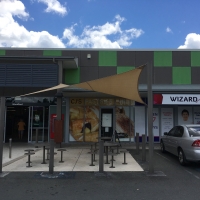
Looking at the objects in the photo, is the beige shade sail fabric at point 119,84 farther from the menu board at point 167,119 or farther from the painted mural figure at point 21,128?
the painted mural figure at point 21,128

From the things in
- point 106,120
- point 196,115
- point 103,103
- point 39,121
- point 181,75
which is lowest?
point 39,121

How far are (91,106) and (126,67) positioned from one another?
→ 358 centimetres

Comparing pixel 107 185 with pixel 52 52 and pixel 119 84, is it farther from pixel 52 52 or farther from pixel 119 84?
pixel 52 52

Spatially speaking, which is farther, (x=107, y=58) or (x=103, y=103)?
(x=107, y=58)

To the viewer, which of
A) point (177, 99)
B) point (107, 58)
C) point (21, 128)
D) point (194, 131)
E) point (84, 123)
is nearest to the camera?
point (194, 131)

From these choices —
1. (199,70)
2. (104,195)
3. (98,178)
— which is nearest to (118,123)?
(199,70)

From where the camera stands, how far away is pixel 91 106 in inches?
612

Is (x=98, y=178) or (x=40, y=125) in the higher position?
(x=40, y=125)

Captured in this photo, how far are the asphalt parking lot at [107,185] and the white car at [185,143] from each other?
530mm

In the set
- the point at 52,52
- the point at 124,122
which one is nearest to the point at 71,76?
the point at 52,52

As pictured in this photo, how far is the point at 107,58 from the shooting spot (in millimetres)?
15789

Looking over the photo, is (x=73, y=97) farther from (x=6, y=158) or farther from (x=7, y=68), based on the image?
(x=6, y=158)

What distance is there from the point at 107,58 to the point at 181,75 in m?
5.24

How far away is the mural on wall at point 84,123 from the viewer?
15.4 metres
